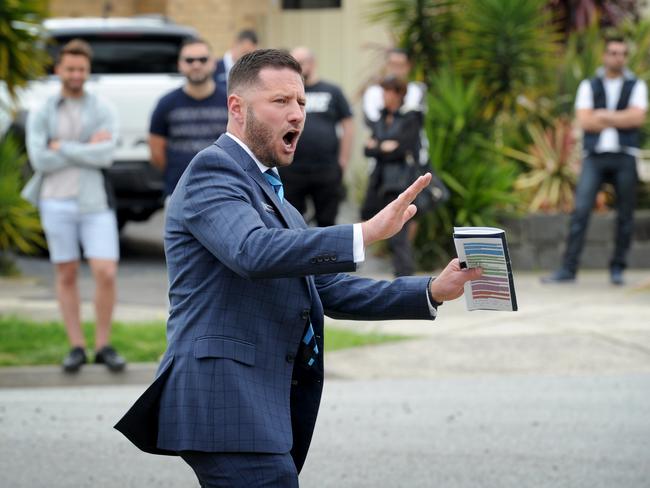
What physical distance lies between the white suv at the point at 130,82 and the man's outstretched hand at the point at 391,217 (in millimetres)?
9150

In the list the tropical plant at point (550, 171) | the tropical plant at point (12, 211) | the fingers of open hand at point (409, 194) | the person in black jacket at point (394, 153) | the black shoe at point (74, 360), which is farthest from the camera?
the tropical plant at point (550, 171)

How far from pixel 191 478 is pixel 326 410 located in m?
1.50

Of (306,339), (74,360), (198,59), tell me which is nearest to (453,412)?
(74,360)

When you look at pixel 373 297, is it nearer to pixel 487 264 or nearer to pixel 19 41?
pixel 487 264

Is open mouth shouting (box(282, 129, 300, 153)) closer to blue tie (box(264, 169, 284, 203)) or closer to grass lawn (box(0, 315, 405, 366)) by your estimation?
blue tie (box(264, 169, 284, 203))

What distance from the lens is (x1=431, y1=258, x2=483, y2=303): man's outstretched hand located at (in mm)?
3655

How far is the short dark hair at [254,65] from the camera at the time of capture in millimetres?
3658

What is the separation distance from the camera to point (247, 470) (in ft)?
11.6

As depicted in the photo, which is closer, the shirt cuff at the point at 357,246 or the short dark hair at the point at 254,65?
the shirt cuff at the point at 357,246

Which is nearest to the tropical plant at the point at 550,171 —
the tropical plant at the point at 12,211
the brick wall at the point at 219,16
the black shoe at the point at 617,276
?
the black shoe at the point at 617,276

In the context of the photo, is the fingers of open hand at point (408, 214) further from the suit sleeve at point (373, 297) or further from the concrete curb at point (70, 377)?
the concrete curb at point (70, 377)

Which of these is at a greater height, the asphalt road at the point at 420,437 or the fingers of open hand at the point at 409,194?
the fingers of open hand at the point at 409,194

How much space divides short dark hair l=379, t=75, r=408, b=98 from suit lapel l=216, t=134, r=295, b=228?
7.48 meters

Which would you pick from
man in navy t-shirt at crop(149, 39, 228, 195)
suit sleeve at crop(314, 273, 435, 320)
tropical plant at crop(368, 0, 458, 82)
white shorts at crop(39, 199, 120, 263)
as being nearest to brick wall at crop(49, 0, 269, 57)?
tropical plant at crop(368, 0, 458, 82)
